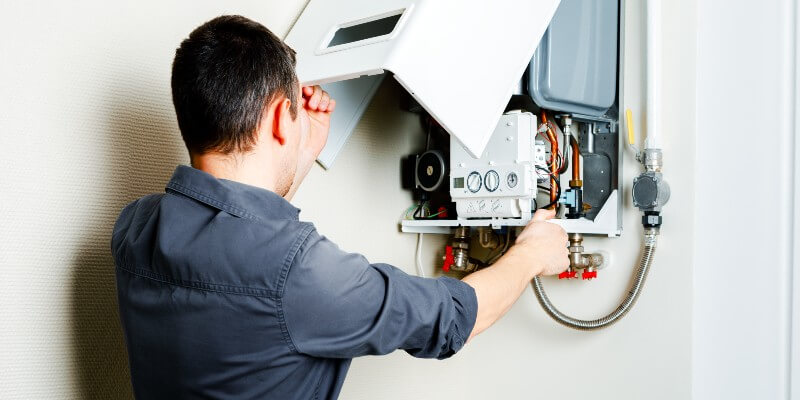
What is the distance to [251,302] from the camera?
0.83 meters

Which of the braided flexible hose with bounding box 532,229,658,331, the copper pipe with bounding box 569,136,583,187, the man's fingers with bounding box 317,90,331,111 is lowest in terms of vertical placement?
the braided flexible hose with bounding box 532,229,658,331

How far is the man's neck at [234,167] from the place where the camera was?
0.95 m

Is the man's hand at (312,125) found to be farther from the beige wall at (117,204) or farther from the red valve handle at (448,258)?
the red valve handle at (448,258)

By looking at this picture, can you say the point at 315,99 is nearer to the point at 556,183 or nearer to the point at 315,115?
the point at 315,115

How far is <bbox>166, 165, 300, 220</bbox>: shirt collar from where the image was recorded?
88 cm

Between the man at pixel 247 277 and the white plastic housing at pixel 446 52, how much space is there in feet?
0.46

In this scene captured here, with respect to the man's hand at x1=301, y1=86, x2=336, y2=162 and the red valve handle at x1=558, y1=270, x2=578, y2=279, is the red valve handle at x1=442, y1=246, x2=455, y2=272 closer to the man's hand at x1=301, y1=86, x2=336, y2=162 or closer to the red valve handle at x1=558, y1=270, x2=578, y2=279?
the red valve handle at x1=558, y1=270, x2=578, y2=279

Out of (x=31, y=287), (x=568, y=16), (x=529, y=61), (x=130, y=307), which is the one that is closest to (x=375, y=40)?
(x=529, y=61)

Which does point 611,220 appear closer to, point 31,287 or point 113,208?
point 113,208

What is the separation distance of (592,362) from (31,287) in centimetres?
110

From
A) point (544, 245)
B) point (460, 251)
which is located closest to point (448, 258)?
point (460, 251)

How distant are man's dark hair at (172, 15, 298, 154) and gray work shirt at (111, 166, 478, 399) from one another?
7 cm

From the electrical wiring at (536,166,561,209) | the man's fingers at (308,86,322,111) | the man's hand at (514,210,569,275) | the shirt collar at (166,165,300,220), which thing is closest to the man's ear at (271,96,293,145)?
the shirt collar at (166,165,300,220)

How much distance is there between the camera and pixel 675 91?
1277 mm
